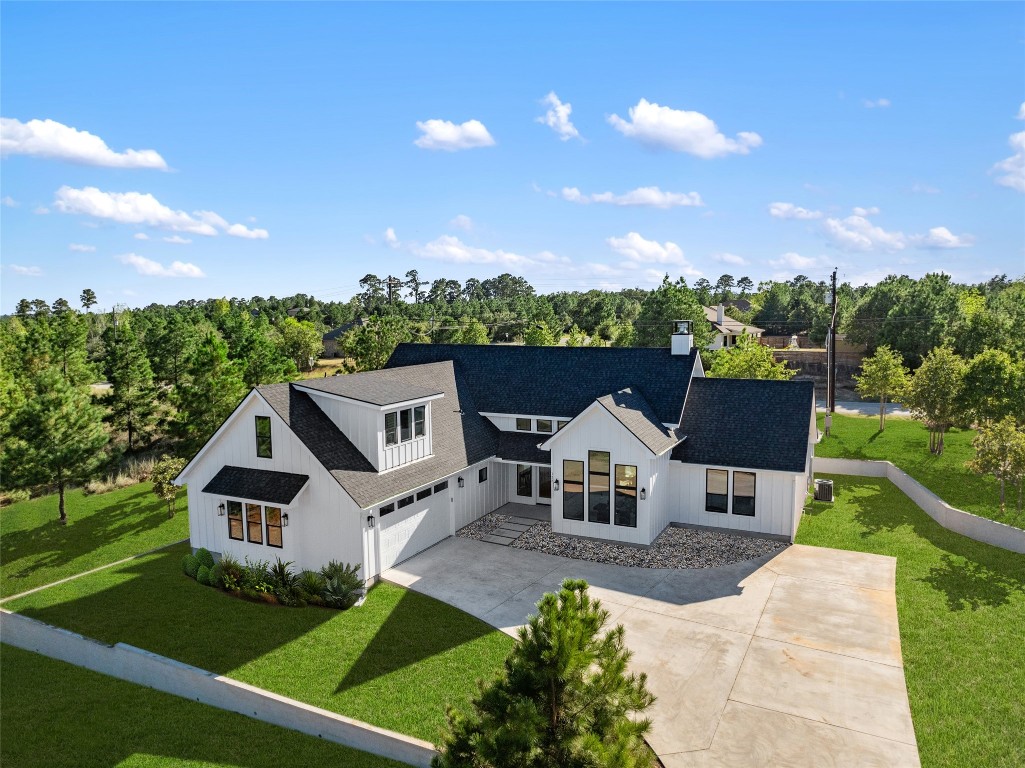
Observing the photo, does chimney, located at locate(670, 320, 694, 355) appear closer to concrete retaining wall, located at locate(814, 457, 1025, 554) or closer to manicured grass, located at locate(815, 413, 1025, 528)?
concrete retaining wall, located at locate(814, 457, 1025, 554)

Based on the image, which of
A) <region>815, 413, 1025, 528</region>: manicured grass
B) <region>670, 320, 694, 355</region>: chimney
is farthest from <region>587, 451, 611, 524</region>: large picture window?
<region>815, 413, 1025, 528</region>: manicured grass

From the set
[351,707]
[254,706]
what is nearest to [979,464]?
[351,707]

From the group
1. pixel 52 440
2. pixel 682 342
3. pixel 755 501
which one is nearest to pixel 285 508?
pixel 52 440

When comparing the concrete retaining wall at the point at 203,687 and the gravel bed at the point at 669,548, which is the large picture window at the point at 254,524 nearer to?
the concrete retaining wall at the point at 203,687

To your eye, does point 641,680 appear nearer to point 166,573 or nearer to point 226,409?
point 166,573

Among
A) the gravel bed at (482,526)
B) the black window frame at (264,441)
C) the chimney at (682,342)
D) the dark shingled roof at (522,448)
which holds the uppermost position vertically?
the chimney at (682,342)

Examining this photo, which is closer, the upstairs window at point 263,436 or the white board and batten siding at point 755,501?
the upstairs window at point 263,436

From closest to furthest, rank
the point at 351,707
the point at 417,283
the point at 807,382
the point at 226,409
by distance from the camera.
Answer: the point at 351,707 < the point at 807,382 < the point at 226,409 < the point at 417,283

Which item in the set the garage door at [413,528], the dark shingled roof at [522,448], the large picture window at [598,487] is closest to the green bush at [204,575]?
the garage door at [413,528]
